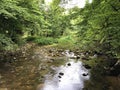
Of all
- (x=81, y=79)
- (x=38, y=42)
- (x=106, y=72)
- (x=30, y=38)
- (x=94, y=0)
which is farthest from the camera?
(x=30, y=38)

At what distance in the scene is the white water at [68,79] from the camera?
9424 mm

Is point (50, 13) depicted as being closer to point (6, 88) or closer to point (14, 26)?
point (14, 26)

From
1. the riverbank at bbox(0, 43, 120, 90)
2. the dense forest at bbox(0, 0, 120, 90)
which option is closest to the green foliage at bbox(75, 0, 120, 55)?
→ the dense forest at bbox(0, 0, 120, 90)

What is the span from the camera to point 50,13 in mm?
30469

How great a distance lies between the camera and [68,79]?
35.0 ft

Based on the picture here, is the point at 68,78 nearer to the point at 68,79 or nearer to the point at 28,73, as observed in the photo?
the point at 68,79

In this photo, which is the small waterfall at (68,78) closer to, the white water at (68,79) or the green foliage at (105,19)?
the white water at (68,79)

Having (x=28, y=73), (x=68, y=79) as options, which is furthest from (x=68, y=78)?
(x=28, y=73)

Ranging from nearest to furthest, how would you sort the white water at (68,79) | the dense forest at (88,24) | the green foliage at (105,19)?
the green foliage at (105,19)
the dense forest at (88,24)
the white water at (68,79)

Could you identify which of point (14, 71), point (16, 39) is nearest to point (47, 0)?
point (16, 39)

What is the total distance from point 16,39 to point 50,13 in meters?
Result: 15.5

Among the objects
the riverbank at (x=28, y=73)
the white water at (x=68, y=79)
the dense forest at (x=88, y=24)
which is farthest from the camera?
the riverbank at (x=28, y=73)

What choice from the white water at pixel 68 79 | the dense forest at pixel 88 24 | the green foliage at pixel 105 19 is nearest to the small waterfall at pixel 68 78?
the white water at pixel 68 79

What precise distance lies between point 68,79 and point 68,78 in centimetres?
17
